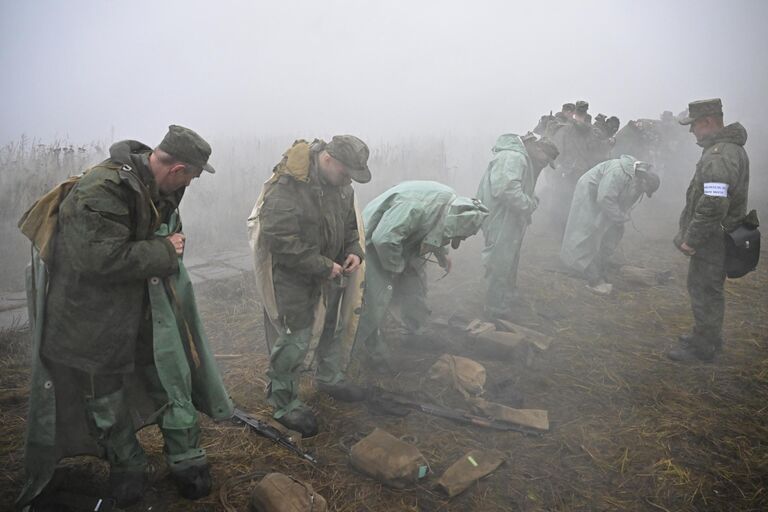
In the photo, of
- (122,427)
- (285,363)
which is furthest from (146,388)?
(285,363)

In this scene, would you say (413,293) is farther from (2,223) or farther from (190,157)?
(2,223)

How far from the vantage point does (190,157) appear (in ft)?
6.95

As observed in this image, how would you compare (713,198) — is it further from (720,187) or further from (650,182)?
(650,182)

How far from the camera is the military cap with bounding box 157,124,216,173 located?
2068 mm

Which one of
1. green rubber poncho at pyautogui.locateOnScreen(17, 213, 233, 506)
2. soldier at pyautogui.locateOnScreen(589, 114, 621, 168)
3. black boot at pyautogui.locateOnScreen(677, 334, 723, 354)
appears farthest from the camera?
soldier at pyautogui.locateOnScreen(589, 114, 621, 168)

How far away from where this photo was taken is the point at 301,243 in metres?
2.81

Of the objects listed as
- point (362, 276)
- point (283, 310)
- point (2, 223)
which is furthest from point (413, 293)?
point (2, 223)

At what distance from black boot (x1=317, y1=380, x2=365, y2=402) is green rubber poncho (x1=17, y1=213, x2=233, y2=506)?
1064 millimetres

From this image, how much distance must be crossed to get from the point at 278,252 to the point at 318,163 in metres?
0.65

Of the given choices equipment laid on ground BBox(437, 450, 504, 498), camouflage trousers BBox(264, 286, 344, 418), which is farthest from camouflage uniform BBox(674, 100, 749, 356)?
camouflage trousers BBox(264, 286, 344, 418)

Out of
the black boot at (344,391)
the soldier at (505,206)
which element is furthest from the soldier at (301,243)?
the soldier at (505,206)

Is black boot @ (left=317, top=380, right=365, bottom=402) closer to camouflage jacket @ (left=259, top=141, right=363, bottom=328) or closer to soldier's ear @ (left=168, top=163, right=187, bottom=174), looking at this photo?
→ camouflage jacket @ (left=259, top=141, right=363, bottom=328)

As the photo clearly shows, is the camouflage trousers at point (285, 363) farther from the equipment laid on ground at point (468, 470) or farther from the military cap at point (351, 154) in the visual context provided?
the equipment laid on ground at point (468, 470)

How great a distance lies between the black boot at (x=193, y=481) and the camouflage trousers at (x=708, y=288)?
4439 mm
